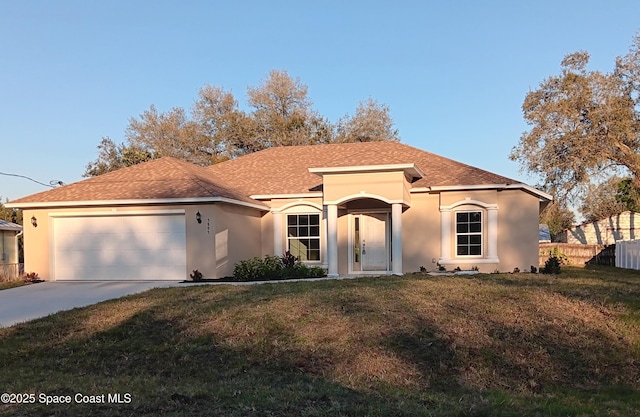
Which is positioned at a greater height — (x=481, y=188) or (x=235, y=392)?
(x=481, y=188)

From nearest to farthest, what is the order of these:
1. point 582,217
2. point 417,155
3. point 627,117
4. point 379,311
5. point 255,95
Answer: point 379,311
point 417,155
point 627,117
point 255,95
point 582,217

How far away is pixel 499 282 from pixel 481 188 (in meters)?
5.37

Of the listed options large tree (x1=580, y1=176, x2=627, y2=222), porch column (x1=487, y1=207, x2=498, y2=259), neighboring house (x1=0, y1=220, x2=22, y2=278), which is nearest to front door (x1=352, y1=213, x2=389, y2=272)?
porch column (x1=487, y1=207, x2=498, y2=259)

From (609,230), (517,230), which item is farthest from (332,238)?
(609,230)

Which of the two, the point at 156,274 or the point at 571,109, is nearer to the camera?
the point at 156,274

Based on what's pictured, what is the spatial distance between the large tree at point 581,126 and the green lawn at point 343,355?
66.6 ft

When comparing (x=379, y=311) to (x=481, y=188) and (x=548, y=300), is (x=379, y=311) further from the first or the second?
(x=481, y=188)

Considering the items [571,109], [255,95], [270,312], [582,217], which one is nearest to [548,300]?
[270,312]

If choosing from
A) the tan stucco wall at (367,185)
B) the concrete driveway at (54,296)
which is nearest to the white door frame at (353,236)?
the tan stucco wall at (367,185)

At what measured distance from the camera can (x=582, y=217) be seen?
56.9 m

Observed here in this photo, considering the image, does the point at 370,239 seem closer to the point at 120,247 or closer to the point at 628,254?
the point at 120,247

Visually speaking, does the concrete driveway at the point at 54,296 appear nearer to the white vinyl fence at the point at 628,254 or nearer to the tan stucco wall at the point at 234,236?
the tan stucco wall at the point at 234,236

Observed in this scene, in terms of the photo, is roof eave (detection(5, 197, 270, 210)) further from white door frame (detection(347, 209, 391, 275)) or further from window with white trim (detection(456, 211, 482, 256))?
window with white trim (detection(456, 211, 482, 256))

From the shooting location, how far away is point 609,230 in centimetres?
3681
